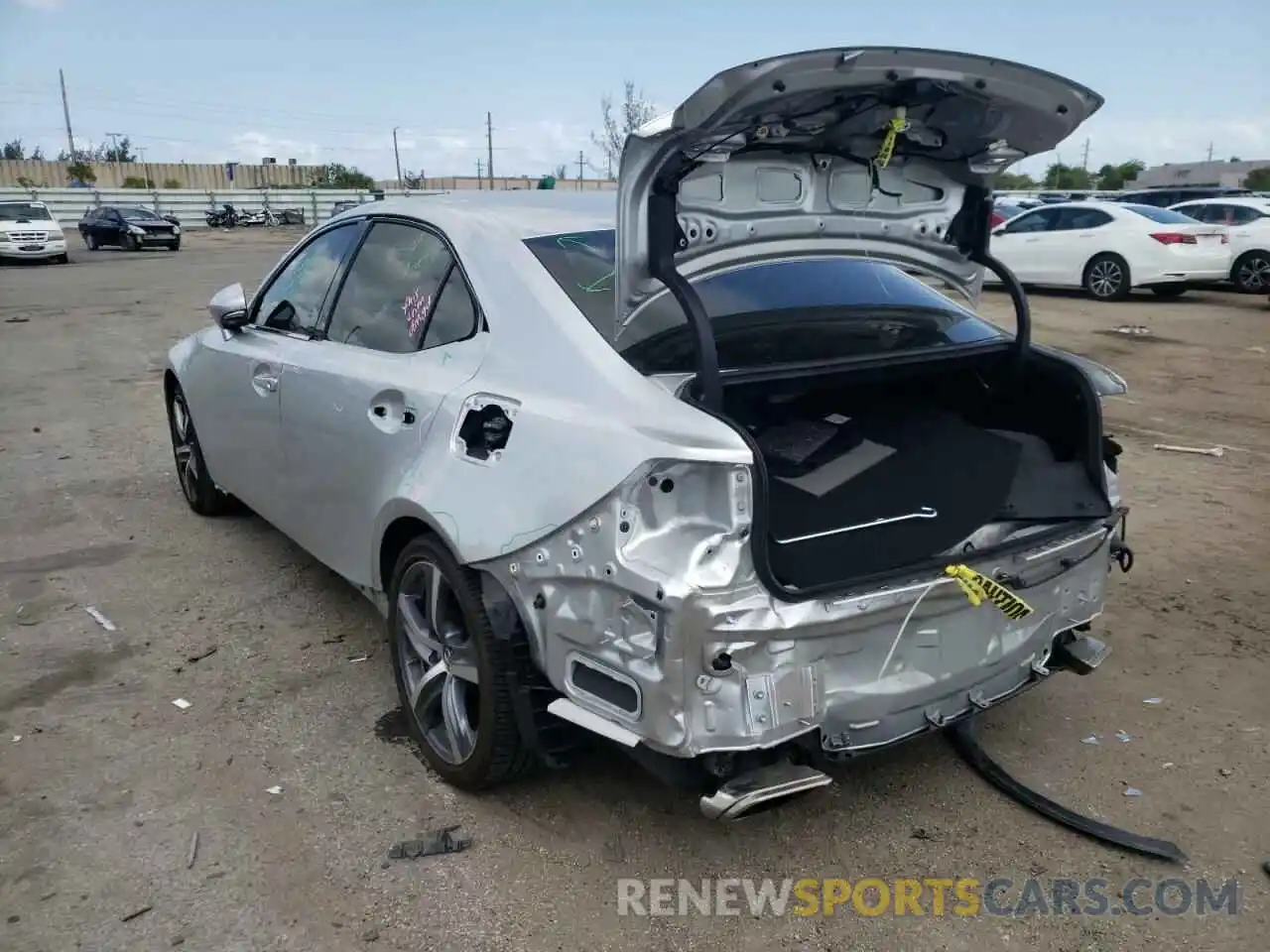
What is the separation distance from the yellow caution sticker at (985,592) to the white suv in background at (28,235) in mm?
28314

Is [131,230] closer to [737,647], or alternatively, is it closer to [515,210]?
[515,210]

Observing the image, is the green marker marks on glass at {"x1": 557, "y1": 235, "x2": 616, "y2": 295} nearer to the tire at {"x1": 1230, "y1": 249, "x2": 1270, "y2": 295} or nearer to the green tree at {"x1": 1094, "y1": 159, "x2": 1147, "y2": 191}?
the tire at {"x1": 1230, "y1": 249, "x2": 1270, "y2": 295}

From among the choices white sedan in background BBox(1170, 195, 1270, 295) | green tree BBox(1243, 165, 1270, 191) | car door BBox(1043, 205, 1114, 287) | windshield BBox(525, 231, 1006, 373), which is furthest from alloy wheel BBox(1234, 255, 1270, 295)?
green tree BBox(1243, 165, 1270, 191)

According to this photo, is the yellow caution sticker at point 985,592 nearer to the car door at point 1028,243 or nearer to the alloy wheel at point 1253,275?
the car door at point 1028,243

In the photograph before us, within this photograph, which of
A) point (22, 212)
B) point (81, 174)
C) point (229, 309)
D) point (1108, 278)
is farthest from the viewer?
point (81, 174)

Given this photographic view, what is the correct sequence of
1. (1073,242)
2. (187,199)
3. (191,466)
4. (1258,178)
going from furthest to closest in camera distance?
(1258,178) < (187,199) < (1073,242) < (191,466)

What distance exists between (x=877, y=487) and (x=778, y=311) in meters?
0.63

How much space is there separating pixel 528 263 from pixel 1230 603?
3.41 m

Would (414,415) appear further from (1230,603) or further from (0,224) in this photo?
(0,224)

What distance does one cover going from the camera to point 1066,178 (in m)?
73.9

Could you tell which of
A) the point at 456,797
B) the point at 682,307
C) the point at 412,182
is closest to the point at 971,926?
the point at 456,797

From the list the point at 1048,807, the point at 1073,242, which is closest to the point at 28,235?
the point at 1073,242

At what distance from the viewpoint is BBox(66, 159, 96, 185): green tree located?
6231cm

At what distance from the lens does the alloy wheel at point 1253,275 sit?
16375 millimetres
